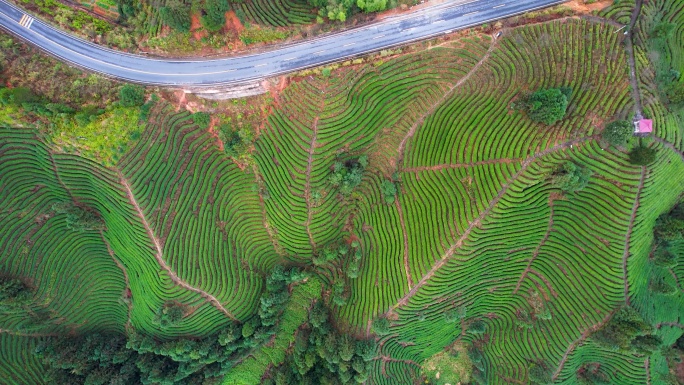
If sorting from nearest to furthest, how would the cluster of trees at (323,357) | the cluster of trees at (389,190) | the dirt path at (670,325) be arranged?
the cluster of trees at (389,190) < the dirt path at (670,325) < the cluster of trees at (323,357)

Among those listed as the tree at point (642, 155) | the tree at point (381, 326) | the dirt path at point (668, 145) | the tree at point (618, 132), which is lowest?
the tree at point (381, 326)

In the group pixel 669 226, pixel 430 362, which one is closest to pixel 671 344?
pixel 669 226

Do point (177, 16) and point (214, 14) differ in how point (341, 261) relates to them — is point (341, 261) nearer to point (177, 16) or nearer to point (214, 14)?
point (214, 14)

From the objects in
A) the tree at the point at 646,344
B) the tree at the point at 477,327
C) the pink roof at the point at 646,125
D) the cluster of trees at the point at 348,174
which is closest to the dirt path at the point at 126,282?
the cluster of trees at the point at 348,174

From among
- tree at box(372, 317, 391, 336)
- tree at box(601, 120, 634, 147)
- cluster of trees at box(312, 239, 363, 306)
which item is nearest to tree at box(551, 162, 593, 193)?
tree at box(601, 120, 634, 147)

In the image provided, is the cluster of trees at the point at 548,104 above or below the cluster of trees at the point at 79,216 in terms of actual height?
above

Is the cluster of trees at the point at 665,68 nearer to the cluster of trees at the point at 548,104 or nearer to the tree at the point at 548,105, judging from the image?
the cluster of trees at the point at 548,104

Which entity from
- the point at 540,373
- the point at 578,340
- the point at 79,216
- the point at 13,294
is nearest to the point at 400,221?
the point at 578,340
